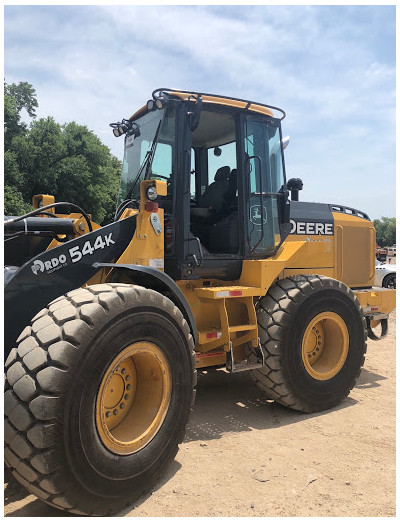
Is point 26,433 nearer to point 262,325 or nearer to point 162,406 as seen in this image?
point 162,406

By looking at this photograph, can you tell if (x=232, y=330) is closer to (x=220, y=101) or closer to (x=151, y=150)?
(x=151, y=150)

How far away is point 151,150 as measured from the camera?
4461 mm

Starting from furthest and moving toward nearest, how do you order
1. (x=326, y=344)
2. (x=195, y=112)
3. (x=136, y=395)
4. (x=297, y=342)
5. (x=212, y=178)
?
(x=326, y=344), (x=212, y=178), (x=297, y=342), (x=195, y=112), (x=136, y=395)

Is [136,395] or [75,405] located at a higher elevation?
[75,405]

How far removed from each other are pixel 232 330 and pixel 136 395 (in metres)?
1.25

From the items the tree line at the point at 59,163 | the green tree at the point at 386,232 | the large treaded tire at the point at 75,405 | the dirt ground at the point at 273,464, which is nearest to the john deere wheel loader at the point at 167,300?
the large treaded tire at the point at 75,405

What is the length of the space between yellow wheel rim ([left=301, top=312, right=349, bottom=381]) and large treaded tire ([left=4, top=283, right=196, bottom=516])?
225 centimetres

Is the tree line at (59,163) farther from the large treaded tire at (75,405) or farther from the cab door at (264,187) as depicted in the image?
the large treaded tire at (75,405)

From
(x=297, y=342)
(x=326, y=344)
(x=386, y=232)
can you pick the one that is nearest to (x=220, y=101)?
(x=297, y=342)

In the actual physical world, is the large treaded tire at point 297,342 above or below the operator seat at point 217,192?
below

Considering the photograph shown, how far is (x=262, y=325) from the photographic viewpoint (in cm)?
461

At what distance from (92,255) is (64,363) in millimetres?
1147

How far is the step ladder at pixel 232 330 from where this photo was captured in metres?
4.24

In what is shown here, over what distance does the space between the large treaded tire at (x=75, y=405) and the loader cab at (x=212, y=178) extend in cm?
131
